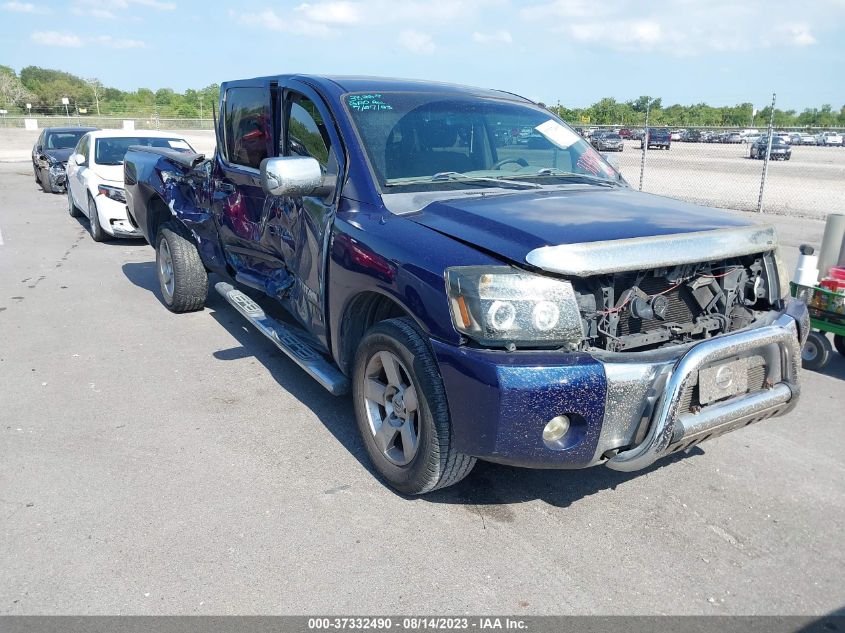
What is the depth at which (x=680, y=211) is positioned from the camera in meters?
3.41

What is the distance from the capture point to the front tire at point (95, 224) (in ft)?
33.3

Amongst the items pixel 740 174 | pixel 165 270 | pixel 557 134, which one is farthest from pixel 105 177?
pixel 740 174

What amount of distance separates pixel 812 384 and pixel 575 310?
10.5ft

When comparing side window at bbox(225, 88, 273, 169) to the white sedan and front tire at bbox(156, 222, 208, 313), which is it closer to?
front tire at bbox(156, 222, 208, 313)

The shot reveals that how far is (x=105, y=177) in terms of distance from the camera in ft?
33.3

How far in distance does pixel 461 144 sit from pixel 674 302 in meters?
1.59

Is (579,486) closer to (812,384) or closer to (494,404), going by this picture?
(494,404)

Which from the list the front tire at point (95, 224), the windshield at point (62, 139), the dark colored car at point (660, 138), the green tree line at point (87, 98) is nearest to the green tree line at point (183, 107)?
the green tree line at point (87, 98)

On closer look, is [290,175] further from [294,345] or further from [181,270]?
[181,270]

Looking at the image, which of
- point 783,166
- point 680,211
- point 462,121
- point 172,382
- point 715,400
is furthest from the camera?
point 783,166

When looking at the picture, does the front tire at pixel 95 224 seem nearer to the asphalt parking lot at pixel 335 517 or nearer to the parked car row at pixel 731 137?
the asphalt parking lot at pixel 335 517

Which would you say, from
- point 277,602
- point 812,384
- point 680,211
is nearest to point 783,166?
point 812,384

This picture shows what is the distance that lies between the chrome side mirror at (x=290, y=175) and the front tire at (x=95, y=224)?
7.43 m

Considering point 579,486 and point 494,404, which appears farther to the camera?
point 579,486
